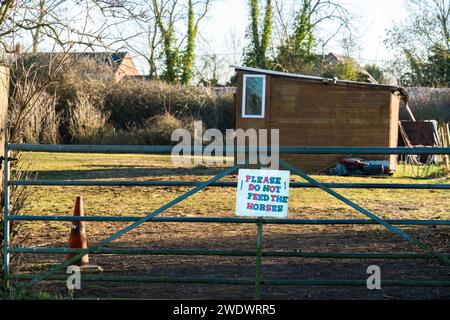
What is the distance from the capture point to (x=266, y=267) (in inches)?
318

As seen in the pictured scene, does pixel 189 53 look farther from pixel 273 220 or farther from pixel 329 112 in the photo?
pixel 273 220

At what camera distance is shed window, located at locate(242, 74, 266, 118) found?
22672mm

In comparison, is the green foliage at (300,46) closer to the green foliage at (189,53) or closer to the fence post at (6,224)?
the green foliage at (189,53)

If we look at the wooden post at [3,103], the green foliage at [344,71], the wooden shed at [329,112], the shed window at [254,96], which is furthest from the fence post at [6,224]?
the green foliage at [344,71]

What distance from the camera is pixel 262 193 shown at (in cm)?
643

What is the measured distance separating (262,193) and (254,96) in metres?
16.6

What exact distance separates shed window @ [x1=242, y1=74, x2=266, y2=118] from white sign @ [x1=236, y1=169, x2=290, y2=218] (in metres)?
16.2

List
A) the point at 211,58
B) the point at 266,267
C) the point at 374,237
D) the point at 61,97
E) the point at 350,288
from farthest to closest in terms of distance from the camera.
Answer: the point at 211,58 → the point at 61,97 → the point at 374,237 → the point at 266,267 → the point at 350,288

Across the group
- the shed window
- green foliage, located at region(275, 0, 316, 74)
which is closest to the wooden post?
the shed window

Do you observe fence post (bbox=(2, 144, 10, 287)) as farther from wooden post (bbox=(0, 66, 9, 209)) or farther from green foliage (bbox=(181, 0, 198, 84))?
green foliage (bbox=(181, 0, 198, 84))

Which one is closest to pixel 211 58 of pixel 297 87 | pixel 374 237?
pixel 297 87

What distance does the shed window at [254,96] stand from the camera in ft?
74.4
